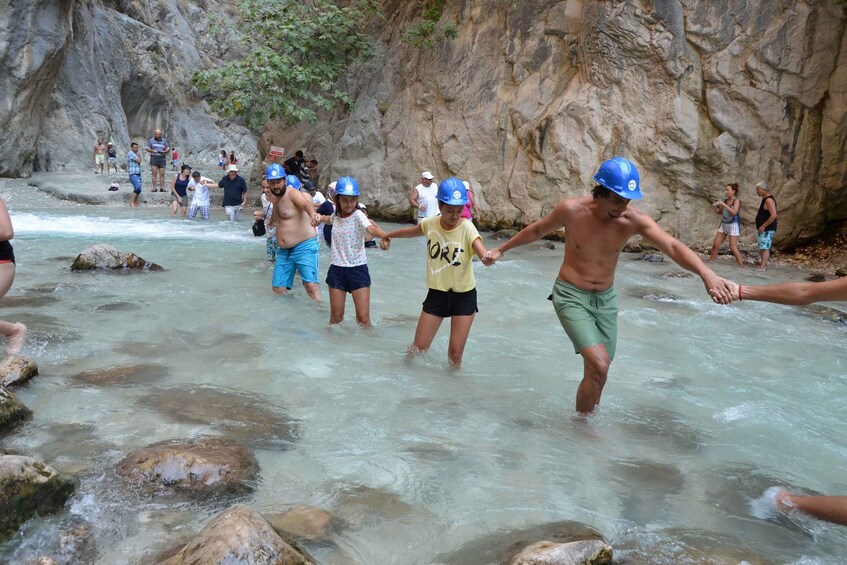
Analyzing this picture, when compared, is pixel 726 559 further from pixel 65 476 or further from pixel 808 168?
pixel 808 168

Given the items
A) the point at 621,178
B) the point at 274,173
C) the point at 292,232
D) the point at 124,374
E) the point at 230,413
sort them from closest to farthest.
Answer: the point at 621,178 < the point at 230,413 < the point at 124,374 < the point at 274,173 < the point at 292,232

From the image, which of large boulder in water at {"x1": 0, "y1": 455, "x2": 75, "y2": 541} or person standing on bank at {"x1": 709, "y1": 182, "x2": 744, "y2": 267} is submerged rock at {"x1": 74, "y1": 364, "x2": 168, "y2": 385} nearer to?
large boulder in water at {"x1": 0, "y1": 455, "x2": 75, "y2": 541}

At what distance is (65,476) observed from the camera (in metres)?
3.78

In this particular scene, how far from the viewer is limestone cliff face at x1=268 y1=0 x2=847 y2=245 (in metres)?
14.0

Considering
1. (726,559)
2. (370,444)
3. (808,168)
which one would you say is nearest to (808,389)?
(726,559)

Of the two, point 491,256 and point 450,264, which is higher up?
point 491,256

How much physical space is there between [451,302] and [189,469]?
2645mm

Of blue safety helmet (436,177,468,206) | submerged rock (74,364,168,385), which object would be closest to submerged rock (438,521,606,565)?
blue safety helmet (436,177,468,206)

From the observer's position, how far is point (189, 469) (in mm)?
4004

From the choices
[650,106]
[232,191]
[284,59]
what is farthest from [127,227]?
[650,106]

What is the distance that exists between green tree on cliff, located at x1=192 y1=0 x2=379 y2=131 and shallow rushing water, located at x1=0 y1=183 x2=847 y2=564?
9.06m

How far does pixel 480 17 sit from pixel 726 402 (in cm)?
1407

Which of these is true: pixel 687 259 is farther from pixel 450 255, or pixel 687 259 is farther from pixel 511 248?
pixel 450 255

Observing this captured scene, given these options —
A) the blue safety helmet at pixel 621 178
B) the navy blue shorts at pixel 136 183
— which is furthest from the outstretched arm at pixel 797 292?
the navy blue shorts at pixel 136 183
